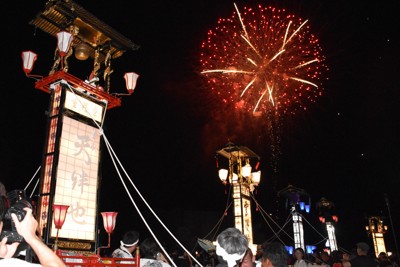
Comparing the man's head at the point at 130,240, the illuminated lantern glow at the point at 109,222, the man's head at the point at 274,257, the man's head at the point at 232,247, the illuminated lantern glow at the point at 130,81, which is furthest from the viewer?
the illuminated lantern glow at the point at 130,81

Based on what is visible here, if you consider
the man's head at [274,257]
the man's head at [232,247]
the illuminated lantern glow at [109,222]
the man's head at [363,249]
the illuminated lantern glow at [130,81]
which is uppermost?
the illuminated lantern glow at [130,81]

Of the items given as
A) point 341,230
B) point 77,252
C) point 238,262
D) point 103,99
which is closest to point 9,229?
point 238,262

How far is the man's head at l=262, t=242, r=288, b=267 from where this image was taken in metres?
3.33

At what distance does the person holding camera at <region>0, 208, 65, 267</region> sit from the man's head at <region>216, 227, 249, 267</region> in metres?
1.70

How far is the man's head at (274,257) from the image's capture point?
333 cm

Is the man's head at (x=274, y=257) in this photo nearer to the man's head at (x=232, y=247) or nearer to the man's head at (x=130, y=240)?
the man's head at (x=232, y=247)

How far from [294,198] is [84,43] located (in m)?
14.2

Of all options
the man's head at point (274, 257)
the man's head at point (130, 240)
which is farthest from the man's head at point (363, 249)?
the man's head at point (130, 240)

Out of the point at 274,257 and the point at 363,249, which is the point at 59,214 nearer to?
the point at 274,257

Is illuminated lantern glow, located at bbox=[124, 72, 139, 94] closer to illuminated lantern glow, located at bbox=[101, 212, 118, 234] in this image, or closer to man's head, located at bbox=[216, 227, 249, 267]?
illuminated lantern glow, located at bbox=[101, 212, 118, 234]

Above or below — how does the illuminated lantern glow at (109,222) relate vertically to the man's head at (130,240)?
above

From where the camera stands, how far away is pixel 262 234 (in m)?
28.0

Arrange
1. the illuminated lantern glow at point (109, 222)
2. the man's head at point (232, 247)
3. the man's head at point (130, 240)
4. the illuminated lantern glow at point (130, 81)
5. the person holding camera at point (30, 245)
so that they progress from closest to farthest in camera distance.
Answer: the person holding camera at point (30, 245) < the man's head at point (232, 247) < the man's head at point (130, 240) < the illuminated lantern glow at point (109, 222) < the illuminated lantern glow at point (130, 81)

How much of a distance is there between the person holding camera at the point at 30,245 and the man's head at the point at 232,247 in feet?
5.58
